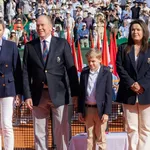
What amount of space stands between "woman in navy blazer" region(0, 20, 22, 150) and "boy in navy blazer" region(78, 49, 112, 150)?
87 cm

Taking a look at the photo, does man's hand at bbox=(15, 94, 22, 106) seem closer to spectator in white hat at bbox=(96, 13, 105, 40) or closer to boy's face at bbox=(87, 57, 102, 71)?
boy's face at bbox=(87, 57, 102, 71)

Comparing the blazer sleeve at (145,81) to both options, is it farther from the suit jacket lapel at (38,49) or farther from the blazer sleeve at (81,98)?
the suit jacket lapel at (38,49)

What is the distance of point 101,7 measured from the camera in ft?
72.8

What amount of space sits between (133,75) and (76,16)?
15.7m

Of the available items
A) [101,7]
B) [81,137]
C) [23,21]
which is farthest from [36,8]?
[81,137]

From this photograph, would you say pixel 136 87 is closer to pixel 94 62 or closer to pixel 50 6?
pixel 94 62

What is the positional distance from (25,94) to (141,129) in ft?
5.09

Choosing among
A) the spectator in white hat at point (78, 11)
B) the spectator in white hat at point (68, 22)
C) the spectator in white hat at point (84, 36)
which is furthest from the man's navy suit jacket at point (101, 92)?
the spectator in white hat at point (78, 11)

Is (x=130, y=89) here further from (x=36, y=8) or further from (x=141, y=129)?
(x=36, y=8)

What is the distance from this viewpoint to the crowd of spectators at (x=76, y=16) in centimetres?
1927

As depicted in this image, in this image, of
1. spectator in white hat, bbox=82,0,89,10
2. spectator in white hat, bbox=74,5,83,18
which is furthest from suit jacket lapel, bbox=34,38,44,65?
spectator in white hat, bbox=82,0,89,10

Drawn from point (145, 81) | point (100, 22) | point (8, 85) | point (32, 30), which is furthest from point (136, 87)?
point (100, 22)

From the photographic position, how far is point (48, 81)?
18.7ft

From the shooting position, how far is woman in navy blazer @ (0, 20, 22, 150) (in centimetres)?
579
